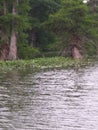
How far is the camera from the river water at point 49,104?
14.0m

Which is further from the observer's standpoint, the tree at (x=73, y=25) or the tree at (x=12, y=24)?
the tree at (x=73, y=25)

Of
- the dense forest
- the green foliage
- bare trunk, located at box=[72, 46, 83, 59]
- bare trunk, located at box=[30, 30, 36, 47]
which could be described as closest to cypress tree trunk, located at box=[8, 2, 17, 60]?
the dense forest

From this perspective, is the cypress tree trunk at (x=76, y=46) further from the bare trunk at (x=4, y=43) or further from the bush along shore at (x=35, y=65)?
the bare trunk at (x=4, y=43)

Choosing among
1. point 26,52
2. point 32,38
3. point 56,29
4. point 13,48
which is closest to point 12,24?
point 13,48

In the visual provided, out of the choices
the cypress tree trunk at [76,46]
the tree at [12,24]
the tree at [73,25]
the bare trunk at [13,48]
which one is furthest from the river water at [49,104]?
the tree at [73,25]

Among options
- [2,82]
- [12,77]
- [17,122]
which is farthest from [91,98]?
[12,77]

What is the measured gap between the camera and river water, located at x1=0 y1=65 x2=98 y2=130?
14.0 metres

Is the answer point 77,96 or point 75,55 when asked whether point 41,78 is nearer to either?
point 77,96

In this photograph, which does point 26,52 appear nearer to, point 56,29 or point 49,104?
point 56,29

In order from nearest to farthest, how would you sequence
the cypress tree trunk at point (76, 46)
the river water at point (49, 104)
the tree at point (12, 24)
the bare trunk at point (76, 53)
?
the river water at point (49, 104) < the tree at point (12, 24) < the bare trunk at point (76, 53) < the cypress tree trunk at point (76, 46)

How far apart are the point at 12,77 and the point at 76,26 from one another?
78.2 ft

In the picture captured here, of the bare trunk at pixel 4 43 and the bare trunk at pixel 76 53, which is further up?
the bare trunk at pixel 4 43

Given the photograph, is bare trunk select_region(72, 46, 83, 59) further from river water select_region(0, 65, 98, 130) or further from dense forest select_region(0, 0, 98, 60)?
river water select_region(0, 65, 98, 130)

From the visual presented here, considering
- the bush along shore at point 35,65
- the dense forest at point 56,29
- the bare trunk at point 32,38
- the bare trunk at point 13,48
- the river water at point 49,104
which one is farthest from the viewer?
the bare trunk at point 32,38
